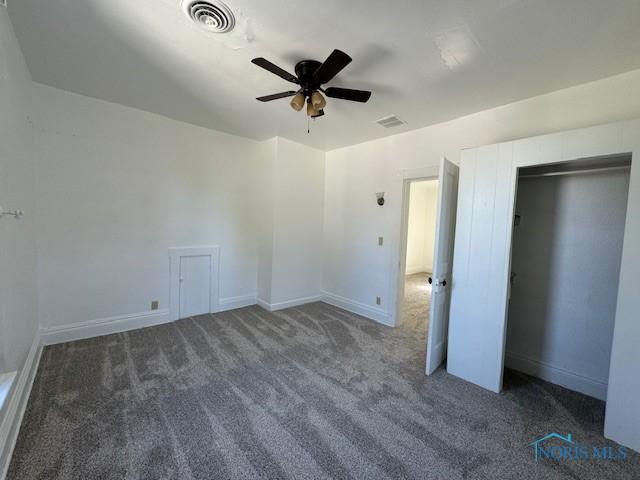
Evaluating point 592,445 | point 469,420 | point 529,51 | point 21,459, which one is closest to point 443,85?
point 529,51

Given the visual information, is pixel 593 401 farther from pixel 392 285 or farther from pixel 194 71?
pixel 194 71

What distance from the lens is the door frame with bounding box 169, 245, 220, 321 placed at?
11.9 ft

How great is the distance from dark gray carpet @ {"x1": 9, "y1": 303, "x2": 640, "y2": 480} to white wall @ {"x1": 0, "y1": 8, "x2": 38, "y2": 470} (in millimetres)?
356

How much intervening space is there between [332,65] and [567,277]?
108 inches

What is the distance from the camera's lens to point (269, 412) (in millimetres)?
1974

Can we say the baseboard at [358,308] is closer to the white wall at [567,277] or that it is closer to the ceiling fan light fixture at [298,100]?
the white wall at [567,277]

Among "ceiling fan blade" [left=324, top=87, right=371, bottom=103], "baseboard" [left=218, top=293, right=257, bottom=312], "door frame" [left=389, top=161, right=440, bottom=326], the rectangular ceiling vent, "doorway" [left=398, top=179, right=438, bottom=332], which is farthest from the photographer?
"doorway" [left=398, top=179, right=438, bottom=332]

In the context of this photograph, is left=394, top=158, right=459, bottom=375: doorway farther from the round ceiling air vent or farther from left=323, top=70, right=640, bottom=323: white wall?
the round ceiling air vent

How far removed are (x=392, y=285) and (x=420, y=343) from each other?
83 cm

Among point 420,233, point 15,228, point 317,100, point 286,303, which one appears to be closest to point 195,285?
point 286,303

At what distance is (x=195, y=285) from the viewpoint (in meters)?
3.85

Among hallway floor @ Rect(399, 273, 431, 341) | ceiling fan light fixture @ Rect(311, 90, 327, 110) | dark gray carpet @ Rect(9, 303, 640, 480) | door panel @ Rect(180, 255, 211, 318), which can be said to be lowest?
dark gray carpet @ Rect(9, 303, 640, 480)

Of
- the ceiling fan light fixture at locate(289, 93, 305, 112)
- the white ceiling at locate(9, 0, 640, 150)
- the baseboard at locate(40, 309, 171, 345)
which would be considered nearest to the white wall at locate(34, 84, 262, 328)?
the baseboard at locate(40, 309, 171, 345)

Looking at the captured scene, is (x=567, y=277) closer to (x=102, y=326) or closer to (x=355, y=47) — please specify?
(x=355, y=47)
